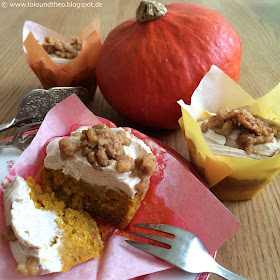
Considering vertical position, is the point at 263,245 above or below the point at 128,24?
below

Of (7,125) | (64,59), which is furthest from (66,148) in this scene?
(64,59)

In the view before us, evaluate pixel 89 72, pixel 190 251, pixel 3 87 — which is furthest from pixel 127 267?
pixel 3 87

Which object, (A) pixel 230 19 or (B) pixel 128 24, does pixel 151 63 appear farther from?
(A) pixel 230 19

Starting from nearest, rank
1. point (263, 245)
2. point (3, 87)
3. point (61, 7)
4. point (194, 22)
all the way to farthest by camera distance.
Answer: point (263, 245) < point (194, 22) < point (3, 87) < point (61, 7)

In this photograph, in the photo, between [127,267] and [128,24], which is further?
[128,24]

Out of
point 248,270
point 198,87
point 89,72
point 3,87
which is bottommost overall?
point 3,87

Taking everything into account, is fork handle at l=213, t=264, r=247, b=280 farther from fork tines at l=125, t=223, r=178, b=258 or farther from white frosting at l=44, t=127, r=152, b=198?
white frosting at l=44, t=127, r=152, b=198

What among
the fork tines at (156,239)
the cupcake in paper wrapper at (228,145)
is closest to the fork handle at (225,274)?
the fork tines at (156,239)
